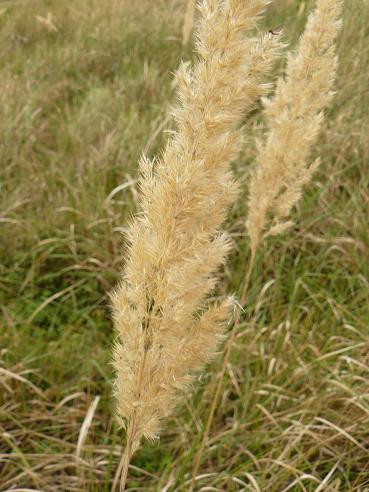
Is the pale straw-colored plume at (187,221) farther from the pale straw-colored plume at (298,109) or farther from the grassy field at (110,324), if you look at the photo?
the grassy field at (110,324)

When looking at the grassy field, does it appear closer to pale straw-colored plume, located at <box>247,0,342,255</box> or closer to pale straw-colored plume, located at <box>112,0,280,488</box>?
pale straw-colored plume, located at <box>247,0,342,255</box>

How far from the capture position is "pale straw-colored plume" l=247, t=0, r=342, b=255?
6.51ft

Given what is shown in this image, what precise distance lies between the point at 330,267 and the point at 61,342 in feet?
5.59

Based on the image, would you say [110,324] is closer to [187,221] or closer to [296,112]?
[296,112]

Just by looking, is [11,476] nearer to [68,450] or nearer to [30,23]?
[68,450]

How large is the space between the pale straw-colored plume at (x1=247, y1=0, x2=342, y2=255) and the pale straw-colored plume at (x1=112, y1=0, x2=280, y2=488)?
680 mm

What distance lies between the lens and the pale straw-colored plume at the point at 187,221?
44.8 inches

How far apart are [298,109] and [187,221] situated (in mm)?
985

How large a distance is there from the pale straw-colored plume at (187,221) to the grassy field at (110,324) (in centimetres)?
101

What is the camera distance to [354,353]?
9.77 feet

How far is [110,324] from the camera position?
11.5 ft

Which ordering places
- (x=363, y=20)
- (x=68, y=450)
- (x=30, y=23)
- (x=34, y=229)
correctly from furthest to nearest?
1. (x=30, y=23)
2. (x=363, y=20)
3. (x=34, y=229)
4. (x=68, y=450)

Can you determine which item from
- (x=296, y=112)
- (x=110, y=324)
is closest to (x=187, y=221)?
(x=296, y=112)

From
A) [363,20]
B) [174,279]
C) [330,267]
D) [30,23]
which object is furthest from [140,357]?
[30,23]
